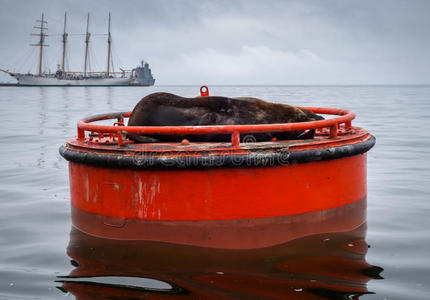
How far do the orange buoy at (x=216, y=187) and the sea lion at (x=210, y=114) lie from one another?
1.40 ft

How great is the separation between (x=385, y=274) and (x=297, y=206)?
0.85m

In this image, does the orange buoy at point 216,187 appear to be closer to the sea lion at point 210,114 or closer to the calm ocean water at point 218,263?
the calm ocean water at point 218,263

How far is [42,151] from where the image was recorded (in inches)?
449

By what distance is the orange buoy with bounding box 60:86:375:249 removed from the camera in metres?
3.65

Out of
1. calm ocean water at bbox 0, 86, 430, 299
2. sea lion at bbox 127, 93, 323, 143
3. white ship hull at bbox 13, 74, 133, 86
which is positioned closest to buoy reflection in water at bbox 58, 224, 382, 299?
calm ocean water at bbox 0, 86, 430, 299

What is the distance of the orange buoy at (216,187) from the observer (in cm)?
365

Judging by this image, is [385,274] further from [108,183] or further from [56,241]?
[56,241]

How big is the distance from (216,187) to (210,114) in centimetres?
89

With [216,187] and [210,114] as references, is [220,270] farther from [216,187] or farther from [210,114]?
[210,114]

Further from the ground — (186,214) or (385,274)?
(186,214)

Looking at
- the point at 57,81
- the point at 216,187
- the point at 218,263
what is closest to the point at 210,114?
the point at 216,187

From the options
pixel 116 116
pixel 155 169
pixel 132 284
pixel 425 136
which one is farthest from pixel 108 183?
pixel 425 136

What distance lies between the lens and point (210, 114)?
432 cm

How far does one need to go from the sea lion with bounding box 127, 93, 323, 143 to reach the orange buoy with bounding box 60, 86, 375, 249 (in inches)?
16.8
